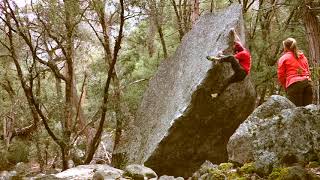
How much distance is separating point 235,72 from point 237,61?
10.9 inches

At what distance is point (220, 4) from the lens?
15.6 metres

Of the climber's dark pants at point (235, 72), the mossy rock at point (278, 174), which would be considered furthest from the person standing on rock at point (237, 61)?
the mossy rock at point (278, 174)

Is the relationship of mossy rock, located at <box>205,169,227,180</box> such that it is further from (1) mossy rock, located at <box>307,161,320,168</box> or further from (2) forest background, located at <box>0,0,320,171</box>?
(2) forest background, located at <box>0,0,320,171</box>

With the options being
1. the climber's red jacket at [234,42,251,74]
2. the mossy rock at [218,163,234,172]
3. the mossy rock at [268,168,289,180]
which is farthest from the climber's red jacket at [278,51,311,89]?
the mossy rock at [268,168,289,180]

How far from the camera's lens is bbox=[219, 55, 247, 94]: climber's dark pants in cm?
779

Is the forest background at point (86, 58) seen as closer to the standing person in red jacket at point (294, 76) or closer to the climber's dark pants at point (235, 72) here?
the standing person in red jacket at point (294, 76)

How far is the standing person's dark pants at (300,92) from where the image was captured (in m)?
7.29

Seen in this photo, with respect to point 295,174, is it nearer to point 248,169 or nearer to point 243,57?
point 248,169

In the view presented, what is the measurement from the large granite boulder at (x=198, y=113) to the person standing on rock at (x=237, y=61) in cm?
14

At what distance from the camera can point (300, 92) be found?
24.1ft

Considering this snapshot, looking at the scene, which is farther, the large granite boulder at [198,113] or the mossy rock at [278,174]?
the large granite boulder at [198,113]

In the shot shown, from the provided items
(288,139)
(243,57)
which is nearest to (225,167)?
(288,139)

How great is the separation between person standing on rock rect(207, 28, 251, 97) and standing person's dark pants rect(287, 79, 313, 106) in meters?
1.01

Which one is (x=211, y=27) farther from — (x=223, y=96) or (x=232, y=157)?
(x=232, y=157)
